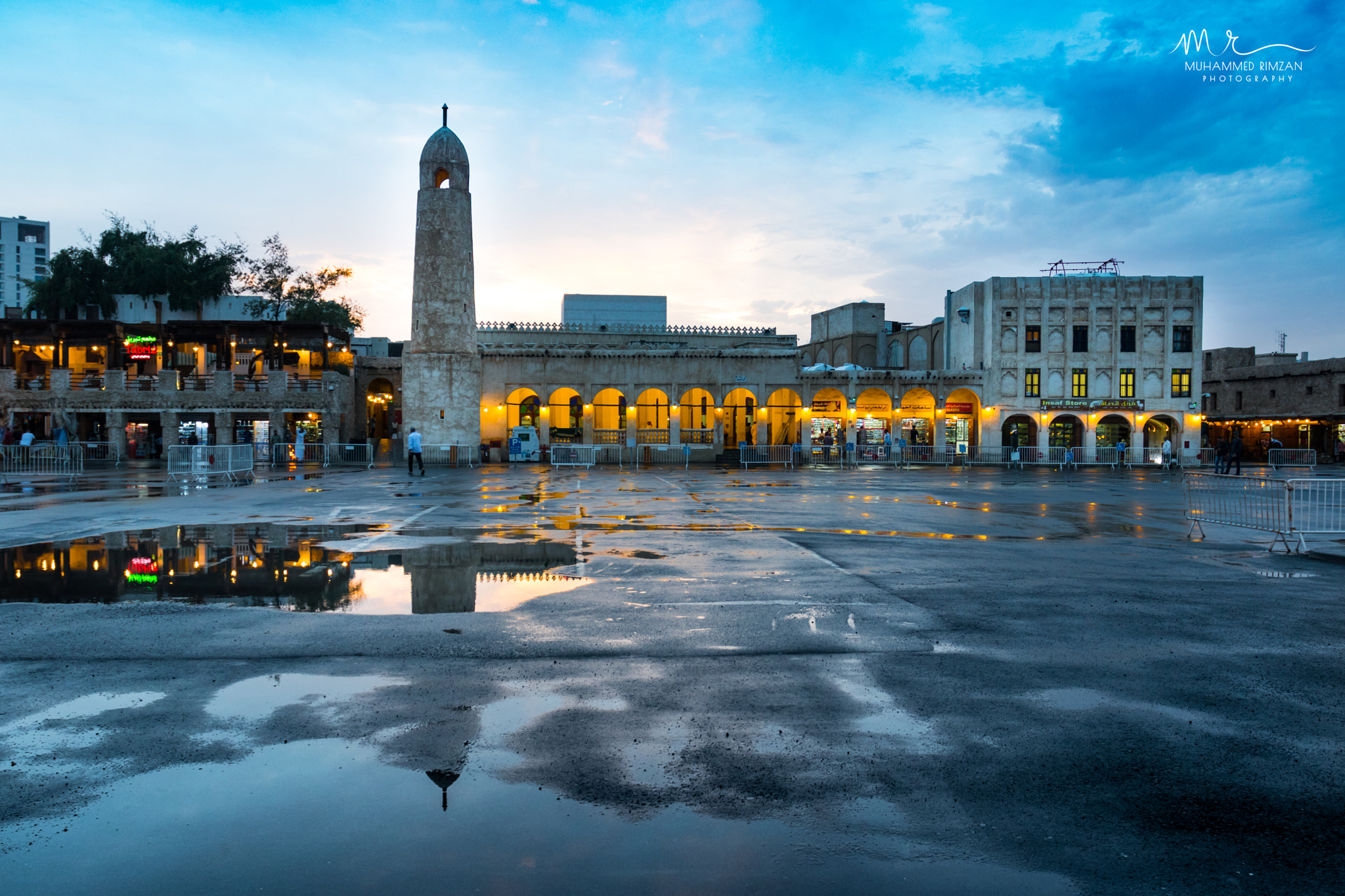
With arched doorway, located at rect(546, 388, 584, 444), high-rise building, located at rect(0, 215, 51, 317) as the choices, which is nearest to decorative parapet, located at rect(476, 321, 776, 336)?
arched doorway, located at rect(546, 388, 584, 444)

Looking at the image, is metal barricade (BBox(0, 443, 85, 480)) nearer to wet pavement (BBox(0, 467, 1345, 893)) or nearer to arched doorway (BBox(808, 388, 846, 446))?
wet pavement (BBox(0, 467, 1345, 893))

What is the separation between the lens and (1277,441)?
51406mm

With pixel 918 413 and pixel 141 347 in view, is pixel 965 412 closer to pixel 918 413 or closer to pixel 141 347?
pixel 918 413

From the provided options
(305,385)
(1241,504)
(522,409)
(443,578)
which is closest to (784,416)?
(522,409)

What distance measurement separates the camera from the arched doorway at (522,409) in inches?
1727

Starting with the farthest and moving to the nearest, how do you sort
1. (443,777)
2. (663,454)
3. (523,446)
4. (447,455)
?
1. (663,454)
2. (523,446)
3. (447,455)
4. (443,777)

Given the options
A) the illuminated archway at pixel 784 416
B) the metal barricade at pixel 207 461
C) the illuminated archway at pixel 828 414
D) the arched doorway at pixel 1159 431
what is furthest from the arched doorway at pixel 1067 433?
the metal barricade at pixel 207 461

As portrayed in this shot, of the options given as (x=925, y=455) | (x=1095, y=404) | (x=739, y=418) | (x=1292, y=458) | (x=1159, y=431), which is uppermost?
(x=1095, y=404)

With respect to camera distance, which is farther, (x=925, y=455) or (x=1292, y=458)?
(x=1292, y=458)

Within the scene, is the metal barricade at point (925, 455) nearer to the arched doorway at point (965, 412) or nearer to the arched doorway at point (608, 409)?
the arched doorway at point (965, 412)

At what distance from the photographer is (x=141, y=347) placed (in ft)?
161

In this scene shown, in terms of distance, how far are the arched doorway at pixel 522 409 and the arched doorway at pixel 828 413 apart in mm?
17274

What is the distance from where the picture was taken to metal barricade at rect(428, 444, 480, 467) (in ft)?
127

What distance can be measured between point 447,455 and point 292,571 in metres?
30.2
